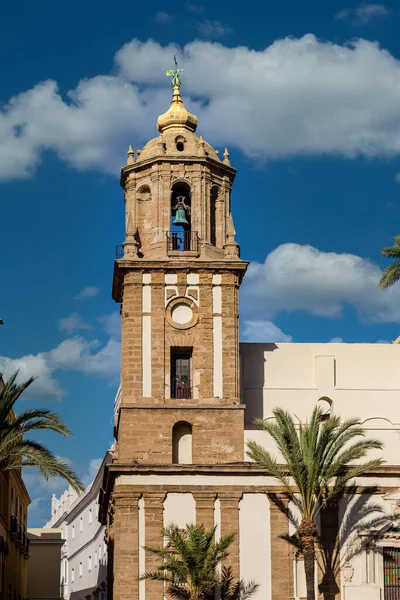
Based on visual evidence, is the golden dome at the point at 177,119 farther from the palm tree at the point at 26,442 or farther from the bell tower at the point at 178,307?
A: the palm tree at the point at 26,442

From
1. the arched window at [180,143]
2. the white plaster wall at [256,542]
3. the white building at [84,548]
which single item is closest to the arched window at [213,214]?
the arched window at [180,143]

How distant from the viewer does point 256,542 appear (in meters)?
41.8

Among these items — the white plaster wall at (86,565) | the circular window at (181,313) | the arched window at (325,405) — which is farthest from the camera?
the white plaster wall at (86,565)

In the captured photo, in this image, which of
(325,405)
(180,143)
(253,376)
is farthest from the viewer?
(325,405)

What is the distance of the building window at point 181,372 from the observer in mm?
43625

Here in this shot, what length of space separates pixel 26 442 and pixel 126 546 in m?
6.77

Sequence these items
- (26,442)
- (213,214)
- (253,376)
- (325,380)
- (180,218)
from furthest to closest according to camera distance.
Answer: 1. (325,380)
2. (253,376)
3. (213,214)
4. (180,218)
5. (26,442)

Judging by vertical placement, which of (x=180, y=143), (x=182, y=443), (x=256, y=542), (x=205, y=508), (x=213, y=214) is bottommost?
(x=256, y=542)

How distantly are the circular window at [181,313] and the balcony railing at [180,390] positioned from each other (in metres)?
2.14

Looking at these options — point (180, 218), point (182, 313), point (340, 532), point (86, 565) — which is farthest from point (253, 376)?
point (86, 565)

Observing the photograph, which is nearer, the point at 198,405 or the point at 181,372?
the point at 198,405

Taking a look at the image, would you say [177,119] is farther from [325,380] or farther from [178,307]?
[325,380]

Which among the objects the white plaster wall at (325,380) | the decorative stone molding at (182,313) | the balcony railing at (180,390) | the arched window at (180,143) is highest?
the arched window at (180,143)

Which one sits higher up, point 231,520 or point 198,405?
point 198,405
